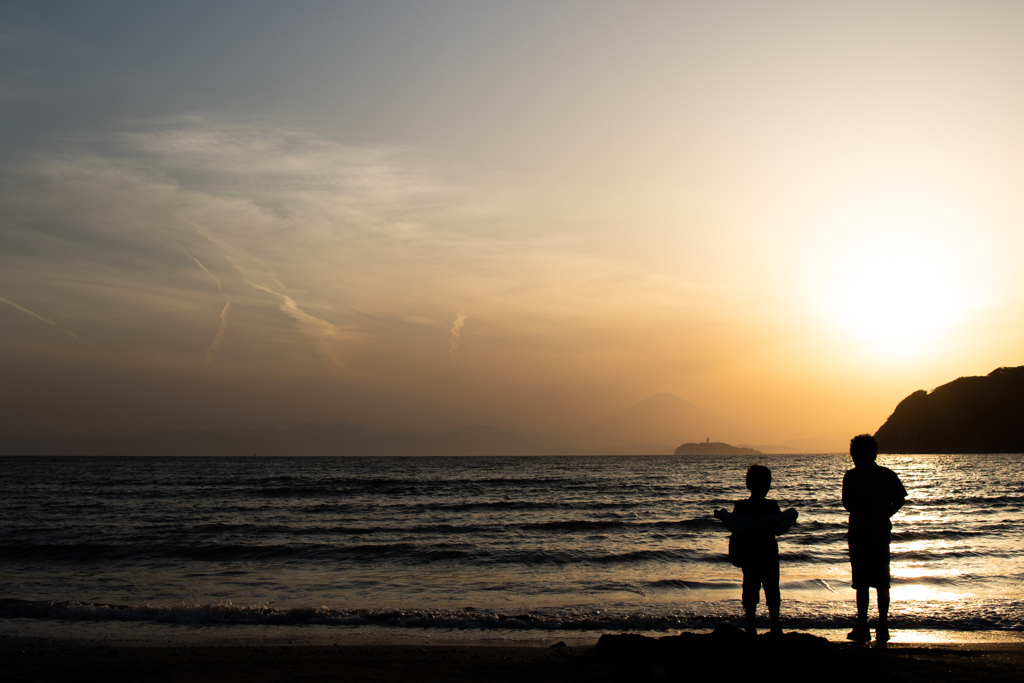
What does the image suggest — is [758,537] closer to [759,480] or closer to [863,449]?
[759,480]

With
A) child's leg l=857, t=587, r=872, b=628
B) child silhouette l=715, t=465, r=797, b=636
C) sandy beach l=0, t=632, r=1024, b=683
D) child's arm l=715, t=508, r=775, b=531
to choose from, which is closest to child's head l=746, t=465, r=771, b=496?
child silhouette l=715, t=465, r=797, b=636

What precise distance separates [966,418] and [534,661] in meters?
141

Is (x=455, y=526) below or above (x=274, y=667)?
below

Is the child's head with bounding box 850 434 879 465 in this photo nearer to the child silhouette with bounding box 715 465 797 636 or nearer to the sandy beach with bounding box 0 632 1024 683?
the child silhouette with bounding box 715 465 797 636

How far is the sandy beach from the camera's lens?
5.25 meters

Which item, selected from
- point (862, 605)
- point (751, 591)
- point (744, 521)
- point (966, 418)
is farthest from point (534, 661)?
point (966, 418)

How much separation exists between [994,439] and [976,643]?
132 metres

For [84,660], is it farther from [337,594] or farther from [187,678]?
[337,594]

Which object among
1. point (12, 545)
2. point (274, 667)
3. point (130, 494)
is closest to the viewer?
point (274, 667)

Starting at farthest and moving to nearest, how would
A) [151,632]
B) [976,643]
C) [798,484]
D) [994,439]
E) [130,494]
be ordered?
[994,439] < [798,484] < [130,494] < [151,632] < [976,643]

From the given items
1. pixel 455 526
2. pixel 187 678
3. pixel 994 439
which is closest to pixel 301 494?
pixel 455 526

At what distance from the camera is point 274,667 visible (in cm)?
673

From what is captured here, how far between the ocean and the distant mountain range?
103m

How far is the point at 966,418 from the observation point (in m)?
119
